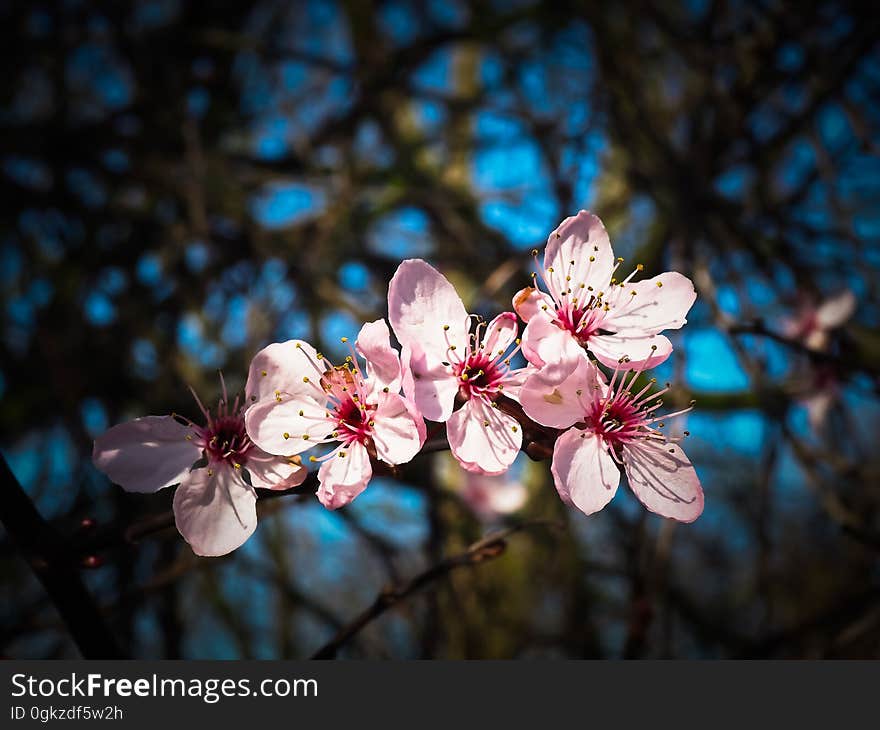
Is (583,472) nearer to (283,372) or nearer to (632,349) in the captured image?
(632,349)

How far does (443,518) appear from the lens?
214cm

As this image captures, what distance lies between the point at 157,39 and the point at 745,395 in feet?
7.57

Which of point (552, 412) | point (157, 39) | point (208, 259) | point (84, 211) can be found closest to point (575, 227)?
point (552, 412)

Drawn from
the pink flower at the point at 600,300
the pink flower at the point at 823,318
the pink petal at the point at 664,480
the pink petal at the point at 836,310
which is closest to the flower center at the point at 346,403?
the pink flower at the point at 600,300

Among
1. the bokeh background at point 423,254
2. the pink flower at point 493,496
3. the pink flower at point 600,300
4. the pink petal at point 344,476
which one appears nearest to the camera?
the pink petal at point 344,476

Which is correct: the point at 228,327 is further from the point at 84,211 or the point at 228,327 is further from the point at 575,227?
the point at 575,227

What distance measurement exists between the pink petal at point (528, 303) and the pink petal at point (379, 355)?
0.16 metres

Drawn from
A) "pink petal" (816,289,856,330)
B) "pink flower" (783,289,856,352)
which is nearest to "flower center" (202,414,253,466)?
"pink flower" (783,289,856,352)

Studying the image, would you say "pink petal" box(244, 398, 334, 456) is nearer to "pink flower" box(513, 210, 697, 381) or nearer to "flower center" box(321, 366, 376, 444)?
"flower center" box(321, 366, 376, 444)

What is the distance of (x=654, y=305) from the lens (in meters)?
0.91

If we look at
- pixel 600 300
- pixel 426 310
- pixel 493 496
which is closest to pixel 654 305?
pixel 600 300

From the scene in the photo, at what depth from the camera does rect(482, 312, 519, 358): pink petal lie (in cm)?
87

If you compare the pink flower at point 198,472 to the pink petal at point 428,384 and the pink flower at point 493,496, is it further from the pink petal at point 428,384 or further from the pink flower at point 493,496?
the pink flower at point 493,496

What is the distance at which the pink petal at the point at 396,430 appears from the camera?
0.76 m
